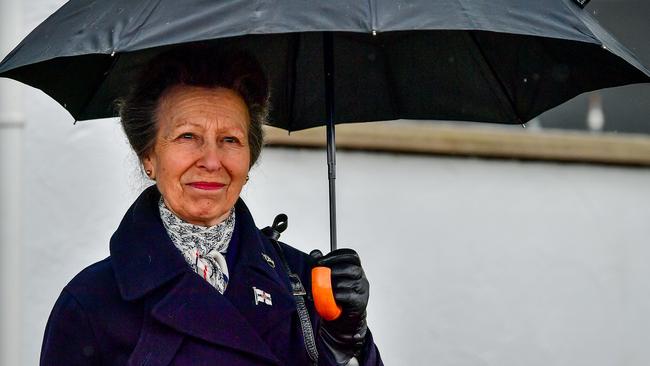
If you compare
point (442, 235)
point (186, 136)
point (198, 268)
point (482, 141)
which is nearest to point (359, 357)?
point (198, 268)

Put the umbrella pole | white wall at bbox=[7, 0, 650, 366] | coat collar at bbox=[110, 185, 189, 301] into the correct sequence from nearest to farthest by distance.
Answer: coat collar at bbox=[110, 185, 189, 301]
the umbrella pole
white wall at bbox=[7, 0, 650, 366]

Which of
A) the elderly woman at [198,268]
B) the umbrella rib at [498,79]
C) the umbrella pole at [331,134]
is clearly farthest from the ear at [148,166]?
the umbrella rib at [498,79]

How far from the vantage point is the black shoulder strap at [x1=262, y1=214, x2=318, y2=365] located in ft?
11.1

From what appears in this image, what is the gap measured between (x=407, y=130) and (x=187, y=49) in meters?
2.45

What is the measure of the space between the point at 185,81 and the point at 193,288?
1.94ft

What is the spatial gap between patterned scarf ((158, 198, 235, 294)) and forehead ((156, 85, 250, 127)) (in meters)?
0.26

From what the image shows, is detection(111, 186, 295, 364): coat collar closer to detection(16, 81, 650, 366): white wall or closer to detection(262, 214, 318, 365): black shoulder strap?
detection(262, 214, 318, 365): black shoulder strap

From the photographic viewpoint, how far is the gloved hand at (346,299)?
10.8ft

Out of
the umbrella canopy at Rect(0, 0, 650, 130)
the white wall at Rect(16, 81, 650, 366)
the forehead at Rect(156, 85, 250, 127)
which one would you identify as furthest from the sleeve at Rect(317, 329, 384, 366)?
the white wall at Rect(16, 81, 650, 366)

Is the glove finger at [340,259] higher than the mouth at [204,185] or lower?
lower

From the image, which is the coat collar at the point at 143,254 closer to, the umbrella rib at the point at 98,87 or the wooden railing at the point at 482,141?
the umbrella rib at the point at 98,87

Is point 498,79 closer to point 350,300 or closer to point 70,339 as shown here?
point 350,300

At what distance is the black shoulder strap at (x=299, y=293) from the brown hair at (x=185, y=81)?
10.2 inches

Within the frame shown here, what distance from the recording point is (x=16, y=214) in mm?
5312
